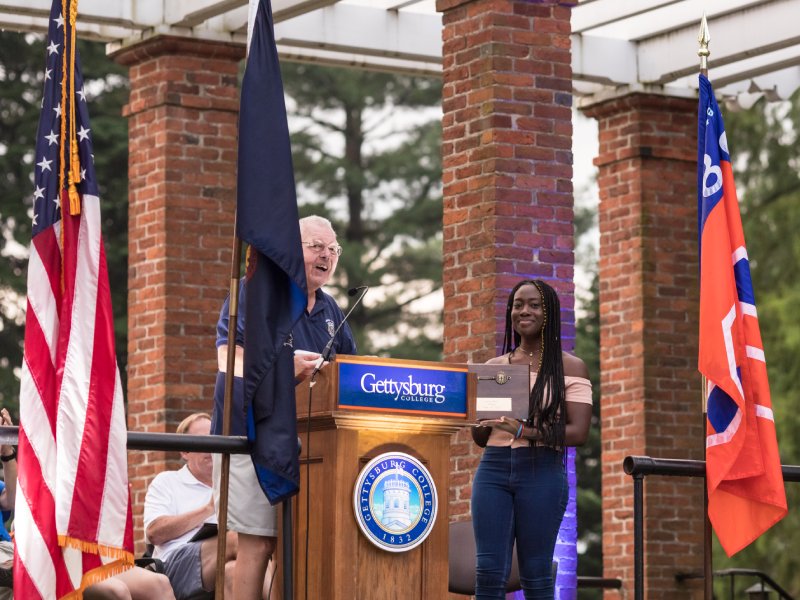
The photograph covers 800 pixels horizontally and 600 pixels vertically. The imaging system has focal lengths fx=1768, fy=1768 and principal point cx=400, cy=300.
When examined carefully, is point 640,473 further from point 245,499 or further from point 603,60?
point 603,60

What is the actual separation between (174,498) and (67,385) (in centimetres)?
280

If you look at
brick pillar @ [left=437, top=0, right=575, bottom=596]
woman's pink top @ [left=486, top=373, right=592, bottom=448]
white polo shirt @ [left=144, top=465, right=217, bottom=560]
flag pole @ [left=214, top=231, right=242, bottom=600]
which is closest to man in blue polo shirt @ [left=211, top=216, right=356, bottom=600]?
flag pole @ [left=214, top=231, right=242, bottom=600]

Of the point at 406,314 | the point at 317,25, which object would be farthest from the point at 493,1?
the point at 406,314

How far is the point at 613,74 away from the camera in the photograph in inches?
497

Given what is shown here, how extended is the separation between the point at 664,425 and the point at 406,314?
44.8 ft

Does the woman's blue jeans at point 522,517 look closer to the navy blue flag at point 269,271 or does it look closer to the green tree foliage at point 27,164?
the navy blue flag at point 269,271

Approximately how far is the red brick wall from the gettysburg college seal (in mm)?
2717

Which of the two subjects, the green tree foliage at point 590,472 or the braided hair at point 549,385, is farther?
the green tree foliage at point 590,472

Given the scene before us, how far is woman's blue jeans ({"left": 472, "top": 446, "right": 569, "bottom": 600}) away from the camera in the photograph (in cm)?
725

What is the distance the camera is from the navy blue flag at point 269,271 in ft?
19.9

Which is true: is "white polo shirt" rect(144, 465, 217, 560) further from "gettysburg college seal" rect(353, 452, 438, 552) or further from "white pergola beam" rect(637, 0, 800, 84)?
"white pergola beam" rect(637, 0, 800, 84)

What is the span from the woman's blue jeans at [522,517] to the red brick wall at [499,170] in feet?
7.16

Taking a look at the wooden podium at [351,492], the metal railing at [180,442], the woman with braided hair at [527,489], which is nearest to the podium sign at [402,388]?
the wooden podium at [351,492]

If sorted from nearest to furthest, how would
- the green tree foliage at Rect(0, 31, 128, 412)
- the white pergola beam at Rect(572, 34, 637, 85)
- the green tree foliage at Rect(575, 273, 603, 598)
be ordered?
the white pergola beam at Rect(572, 34, 637, 85) < the green tree foliage at Rect(0, 31, 128, 412) < the green tree foliage at Rect(575, 273, 603, 598)
